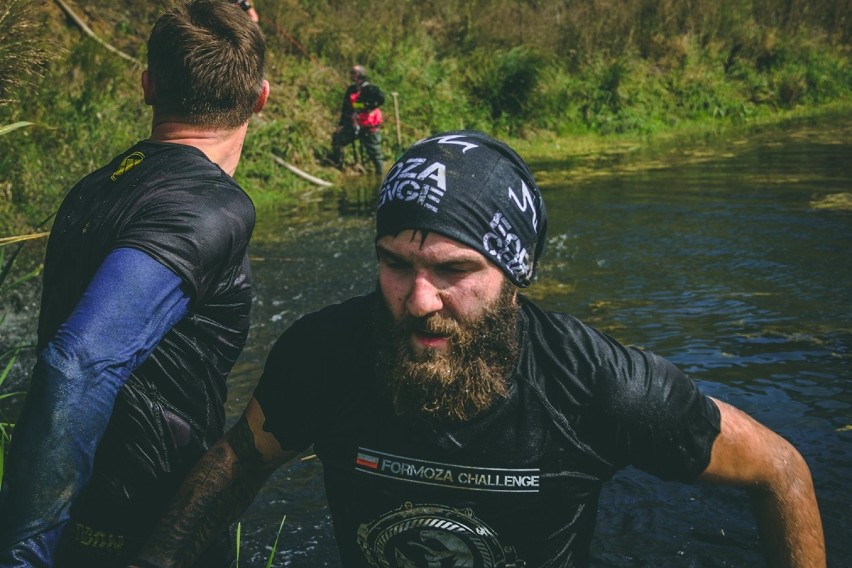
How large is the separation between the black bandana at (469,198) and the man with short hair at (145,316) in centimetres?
45

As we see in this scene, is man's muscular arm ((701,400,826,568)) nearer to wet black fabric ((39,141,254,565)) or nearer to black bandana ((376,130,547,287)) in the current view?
black bandana ((376,130,547,287))

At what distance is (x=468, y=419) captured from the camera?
2.35m

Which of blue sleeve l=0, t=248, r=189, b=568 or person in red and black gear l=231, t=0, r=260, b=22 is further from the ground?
person in red and black gear l=231, t=0, r=260, b=22

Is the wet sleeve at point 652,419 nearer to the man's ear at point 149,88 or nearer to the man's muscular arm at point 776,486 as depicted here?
the man's muscular arm at point 776,486

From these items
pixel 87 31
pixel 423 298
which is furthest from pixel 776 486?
pixel 87 31

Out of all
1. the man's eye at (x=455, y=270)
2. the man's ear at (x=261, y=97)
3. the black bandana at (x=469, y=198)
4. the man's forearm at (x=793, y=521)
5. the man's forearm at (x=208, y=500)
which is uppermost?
the man's ear at (x=261, y=97)

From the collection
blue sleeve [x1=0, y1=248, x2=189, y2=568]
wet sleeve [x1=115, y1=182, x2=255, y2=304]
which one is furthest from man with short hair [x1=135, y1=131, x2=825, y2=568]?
blue sleeve [x1=0, y1=248, x2=189, y2=568]

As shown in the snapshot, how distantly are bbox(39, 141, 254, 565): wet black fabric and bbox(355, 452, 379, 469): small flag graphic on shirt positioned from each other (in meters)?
0.51

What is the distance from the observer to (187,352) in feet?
8.03

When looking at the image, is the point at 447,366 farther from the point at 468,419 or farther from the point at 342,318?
the point at 342,318

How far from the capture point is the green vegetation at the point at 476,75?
1294 centimetres

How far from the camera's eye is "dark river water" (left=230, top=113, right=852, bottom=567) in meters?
4.01

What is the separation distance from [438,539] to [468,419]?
35 cm

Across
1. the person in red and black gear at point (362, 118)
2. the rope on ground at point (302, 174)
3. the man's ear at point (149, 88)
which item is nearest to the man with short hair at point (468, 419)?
the man's ear at point (149, 88)
